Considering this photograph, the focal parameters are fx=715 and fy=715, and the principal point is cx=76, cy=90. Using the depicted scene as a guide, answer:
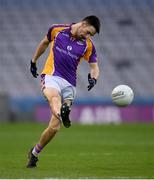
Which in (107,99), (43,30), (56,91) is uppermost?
(56,91)

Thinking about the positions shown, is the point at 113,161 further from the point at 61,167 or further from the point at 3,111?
the point at 3,111

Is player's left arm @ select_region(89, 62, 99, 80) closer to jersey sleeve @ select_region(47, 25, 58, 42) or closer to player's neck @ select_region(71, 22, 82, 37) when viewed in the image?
player's neck @ select_region(71, 22, 82, 37)

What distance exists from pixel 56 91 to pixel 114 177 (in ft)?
6.47

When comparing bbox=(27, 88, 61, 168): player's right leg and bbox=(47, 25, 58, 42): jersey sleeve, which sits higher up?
bbox=(47, 25, 58, 42): jersey sleeve

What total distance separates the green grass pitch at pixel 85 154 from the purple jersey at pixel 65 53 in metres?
1.43

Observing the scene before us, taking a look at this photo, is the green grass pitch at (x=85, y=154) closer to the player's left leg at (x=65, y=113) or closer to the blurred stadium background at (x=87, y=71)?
the blurred stadium background at (x=87, y=71)

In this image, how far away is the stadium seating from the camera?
31.3 metres

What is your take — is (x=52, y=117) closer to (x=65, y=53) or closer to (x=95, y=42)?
(x=65, y=53)

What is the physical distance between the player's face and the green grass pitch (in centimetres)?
198

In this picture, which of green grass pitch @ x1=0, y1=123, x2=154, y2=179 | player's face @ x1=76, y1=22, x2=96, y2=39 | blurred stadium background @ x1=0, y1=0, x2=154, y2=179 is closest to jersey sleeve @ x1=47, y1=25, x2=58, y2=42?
player's face @ x1=76, y1=22, x2=96, y2=39

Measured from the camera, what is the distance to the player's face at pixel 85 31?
10.7 metres

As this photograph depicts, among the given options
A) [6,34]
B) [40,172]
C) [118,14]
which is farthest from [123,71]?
[40,172]

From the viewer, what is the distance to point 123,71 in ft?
104

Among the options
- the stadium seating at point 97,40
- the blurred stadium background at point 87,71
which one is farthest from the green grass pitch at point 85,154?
the stadium seating at point 97,40
